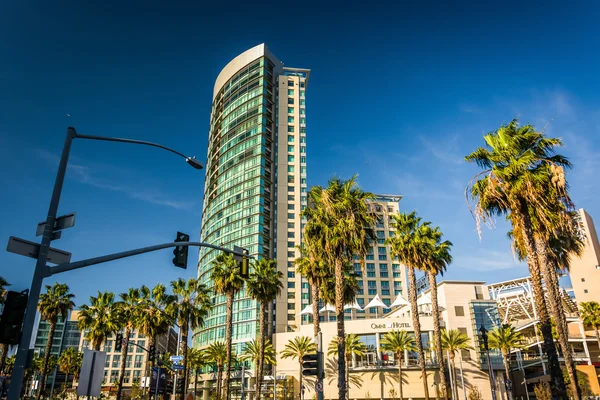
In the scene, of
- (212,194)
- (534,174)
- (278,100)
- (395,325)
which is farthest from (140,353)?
(534,174)

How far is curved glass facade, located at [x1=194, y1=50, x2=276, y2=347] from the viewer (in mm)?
104312

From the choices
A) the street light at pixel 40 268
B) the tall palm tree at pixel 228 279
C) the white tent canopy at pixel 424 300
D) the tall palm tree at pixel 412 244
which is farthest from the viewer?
the white tent canopy at pixel 424 300

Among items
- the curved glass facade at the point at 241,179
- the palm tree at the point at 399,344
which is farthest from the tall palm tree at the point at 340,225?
the curved glass facade at the point at 241,179

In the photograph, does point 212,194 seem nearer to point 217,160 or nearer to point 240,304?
point 217,160

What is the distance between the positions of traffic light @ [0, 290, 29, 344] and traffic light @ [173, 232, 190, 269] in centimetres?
488

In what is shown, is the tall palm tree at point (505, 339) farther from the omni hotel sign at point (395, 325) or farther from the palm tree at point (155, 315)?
the palm tree at point (155, 315)

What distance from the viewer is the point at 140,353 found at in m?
173

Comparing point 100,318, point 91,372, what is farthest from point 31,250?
point 100,318

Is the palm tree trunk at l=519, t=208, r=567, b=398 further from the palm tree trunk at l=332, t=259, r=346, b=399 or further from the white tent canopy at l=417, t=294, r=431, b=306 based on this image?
the white tent canopy at l=417, t=294, r=431, b=306

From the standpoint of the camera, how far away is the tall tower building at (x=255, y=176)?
105m

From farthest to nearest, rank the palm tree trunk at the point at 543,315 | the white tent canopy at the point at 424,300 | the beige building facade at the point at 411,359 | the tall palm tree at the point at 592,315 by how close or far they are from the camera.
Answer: the white tent canopy at the point at 424,300 < the beige building facade at the point at 411,359 < the tall palm tree at the point at 592,315 < the palm tree trunk at the point at 543,315

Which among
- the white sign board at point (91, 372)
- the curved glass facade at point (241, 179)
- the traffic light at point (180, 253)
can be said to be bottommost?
the white sign board at point (91, 372)

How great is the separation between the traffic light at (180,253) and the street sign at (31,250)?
3246mm

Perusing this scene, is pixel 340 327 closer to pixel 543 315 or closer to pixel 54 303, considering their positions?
pixel 543 315
